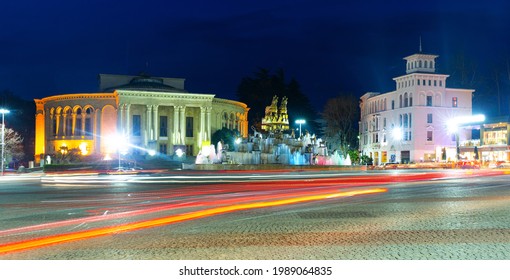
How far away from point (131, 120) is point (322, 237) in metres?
78.8

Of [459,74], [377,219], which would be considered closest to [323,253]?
[377,219]

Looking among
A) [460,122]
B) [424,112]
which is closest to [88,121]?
[424,112]

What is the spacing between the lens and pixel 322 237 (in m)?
10.1

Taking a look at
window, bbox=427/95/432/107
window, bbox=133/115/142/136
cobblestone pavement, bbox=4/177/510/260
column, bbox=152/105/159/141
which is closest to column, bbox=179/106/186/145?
column, bbox=152/105/159/141

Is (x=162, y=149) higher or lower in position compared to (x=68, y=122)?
lower

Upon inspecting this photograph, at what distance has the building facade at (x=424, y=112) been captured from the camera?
84.3 m

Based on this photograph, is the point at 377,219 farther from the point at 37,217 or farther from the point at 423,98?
the point at 423,98

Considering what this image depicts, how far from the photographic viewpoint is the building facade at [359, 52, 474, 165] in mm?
84312

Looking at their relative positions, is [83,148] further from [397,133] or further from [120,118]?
[397,133]

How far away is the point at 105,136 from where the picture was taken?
87.9 meters

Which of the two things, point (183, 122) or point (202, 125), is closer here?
point (183, 122)

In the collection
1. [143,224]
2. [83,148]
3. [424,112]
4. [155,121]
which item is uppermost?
[424,112]

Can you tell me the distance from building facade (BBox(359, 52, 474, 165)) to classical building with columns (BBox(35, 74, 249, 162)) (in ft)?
94.7
